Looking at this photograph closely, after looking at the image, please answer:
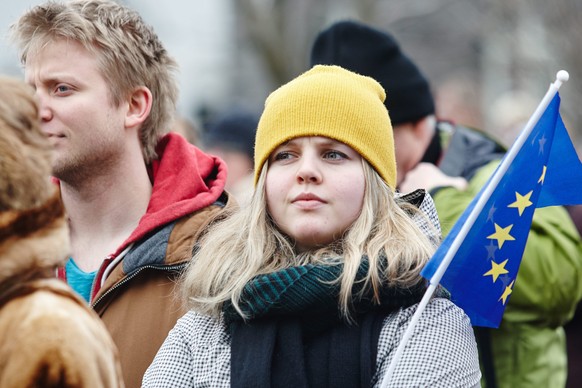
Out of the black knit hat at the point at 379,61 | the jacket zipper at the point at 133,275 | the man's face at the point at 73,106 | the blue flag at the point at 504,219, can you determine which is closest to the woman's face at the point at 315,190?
the blue flag at the point at 504,219

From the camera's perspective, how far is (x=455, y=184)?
493 centimetres

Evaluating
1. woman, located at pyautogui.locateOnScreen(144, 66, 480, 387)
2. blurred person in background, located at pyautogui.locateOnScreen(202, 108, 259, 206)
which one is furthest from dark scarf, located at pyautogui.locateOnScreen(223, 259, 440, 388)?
blurred person in background, located at pyautogui.locateOnScreen(202, 108, 259, 206)

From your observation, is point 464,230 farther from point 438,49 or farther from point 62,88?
point 438,49

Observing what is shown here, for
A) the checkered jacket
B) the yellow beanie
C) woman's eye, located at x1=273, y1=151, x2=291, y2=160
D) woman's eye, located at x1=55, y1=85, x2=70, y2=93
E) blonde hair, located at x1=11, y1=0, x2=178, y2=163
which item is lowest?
the checkered jacket

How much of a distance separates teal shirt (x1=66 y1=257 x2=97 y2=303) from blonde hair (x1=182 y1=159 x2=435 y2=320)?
0.51 metres

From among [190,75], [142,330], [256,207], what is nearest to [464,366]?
[256,207]

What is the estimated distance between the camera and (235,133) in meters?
7.73

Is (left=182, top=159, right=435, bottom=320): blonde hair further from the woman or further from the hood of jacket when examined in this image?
the hood of jacket

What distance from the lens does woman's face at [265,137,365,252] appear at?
343cm

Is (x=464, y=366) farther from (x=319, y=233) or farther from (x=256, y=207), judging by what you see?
(x=256, y=207)

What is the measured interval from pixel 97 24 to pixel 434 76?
2607 centimetres

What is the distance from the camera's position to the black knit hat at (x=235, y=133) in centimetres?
768

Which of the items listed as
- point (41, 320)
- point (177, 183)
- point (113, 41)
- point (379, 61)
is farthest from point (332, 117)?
point (379, 61)

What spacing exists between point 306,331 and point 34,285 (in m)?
0.91
